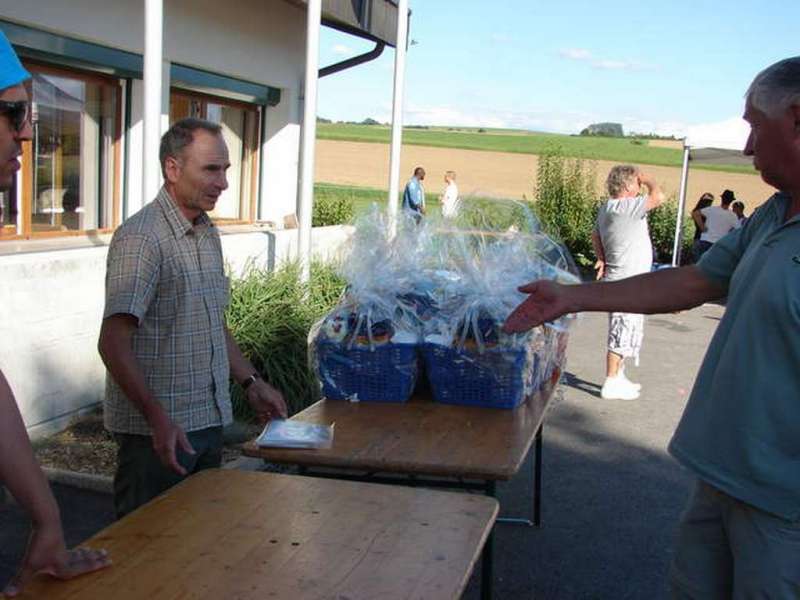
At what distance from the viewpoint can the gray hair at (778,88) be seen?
2.16 metres

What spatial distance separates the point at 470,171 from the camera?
42.0 metres

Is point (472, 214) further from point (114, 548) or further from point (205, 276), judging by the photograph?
point (114, 548)

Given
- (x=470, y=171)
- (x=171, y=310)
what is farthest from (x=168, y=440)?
(x=470, y=171)

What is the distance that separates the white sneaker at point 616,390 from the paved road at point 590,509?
0.08 m

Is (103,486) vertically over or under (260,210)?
under

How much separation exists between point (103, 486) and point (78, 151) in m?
4.50

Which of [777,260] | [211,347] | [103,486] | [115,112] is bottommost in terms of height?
[103,486]

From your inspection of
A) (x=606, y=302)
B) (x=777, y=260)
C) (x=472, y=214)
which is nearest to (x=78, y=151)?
(x=472, y=214)

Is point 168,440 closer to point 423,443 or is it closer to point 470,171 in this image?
point 423,443

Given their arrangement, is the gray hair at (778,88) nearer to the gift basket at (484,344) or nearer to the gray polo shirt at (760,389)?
the gray polo shirt at (760,389)

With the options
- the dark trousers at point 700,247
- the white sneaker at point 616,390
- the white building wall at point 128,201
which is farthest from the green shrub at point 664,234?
the white sneaker at point 616,390

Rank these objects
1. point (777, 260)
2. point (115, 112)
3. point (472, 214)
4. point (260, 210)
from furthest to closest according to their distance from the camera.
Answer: point (260, 210)
point (115, 112)
point (472, 214)
point (777, 260)

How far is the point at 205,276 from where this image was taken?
2.99 m

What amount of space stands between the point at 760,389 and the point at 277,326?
14.6 ft
